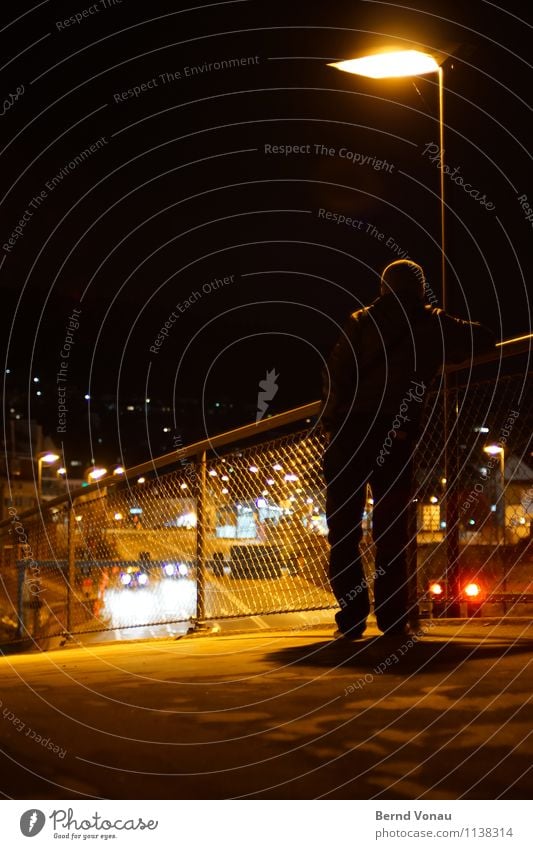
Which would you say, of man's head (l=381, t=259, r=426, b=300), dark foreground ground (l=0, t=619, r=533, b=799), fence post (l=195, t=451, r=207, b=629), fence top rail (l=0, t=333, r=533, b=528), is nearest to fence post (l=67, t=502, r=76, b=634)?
fence top rail (l=0, t=333, r=533, b=528)

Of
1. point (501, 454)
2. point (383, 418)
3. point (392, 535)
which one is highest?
point (501, 454)

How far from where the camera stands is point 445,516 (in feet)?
23.0

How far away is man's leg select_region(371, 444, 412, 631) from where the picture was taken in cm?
589

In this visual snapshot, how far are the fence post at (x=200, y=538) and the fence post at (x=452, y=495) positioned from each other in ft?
6.80

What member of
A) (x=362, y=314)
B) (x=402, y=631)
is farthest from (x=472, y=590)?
(x=362, y=314)

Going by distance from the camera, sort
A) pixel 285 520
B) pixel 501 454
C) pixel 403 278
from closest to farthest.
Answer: pixel 403 278 → pixel 501 454 → pixel 285 520

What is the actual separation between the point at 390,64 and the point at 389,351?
11.9ft

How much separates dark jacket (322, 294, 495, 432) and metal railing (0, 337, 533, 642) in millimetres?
413

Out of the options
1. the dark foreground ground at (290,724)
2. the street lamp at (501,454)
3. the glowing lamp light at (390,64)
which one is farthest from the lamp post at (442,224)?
the dark foreground ground at (290,724)

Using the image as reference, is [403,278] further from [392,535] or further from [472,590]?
[472,590]

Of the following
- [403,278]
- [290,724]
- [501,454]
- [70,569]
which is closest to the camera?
[290,724]

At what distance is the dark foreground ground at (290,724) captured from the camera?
3.12 m

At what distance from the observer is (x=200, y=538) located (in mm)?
8430

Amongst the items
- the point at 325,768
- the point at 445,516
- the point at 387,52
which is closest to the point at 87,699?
the point at 325,768
